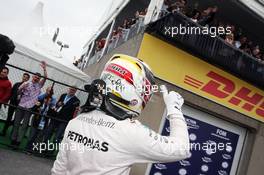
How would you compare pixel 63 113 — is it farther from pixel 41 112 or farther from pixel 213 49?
pixel 213 49

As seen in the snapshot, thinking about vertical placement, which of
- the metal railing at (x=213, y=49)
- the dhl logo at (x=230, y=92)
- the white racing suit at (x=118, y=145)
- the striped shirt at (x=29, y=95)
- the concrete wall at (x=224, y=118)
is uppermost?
the metal railing at (x=213, y=49)

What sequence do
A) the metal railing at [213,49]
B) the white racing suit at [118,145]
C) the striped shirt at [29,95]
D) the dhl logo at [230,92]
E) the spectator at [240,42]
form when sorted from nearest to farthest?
the white racing suit at [118,145], the striped shirt at [29,95], the metal railing at [213,49], the dhl logo at [230,92], the spectator at [240,42]

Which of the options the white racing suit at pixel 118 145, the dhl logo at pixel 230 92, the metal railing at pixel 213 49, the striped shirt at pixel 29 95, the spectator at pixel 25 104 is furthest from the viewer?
the dhl logo at pixel 230 92

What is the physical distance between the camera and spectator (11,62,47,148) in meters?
7.94

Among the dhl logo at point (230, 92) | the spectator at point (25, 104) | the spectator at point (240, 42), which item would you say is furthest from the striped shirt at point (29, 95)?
the spectator at point (240, 42)

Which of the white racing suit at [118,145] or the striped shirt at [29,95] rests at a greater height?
the striped shirt at [29,95]

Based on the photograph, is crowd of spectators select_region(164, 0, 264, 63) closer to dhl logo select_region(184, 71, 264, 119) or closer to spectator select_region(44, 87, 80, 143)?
dhl logo select_region(184, 71, 264, 119)

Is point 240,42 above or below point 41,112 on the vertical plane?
above

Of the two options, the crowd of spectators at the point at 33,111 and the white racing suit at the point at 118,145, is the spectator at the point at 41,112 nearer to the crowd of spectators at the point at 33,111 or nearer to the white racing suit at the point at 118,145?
the crowd of spectators at the point at 33,111

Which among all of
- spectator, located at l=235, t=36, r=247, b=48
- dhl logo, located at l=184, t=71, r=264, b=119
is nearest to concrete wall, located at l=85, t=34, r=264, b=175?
dhl logo, located at l=184, t=71, r=264, b=119

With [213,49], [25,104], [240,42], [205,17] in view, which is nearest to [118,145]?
[25,104]

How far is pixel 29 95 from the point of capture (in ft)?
26.6

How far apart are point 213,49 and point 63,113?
4045 mm

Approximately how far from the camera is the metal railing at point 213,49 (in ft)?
28.1
